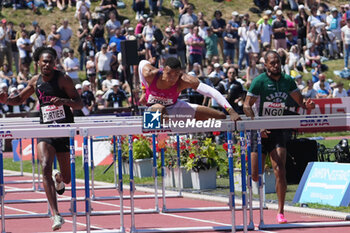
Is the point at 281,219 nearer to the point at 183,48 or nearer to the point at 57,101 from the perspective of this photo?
the point at 57,101

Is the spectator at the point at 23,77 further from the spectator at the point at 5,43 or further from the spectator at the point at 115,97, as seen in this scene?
the spectator at the point at 115,97

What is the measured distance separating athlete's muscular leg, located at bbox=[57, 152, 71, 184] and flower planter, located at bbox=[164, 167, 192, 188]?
4503 millimetres

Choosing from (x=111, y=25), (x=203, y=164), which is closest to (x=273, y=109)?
(x=203, y=164)

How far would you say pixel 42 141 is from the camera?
33.9 feet

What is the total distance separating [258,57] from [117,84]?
5385 mm

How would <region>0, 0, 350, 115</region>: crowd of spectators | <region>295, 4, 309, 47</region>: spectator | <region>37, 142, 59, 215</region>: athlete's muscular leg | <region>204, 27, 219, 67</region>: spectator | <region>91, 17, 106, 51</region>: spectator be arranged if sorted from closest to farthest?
<region>37, 142, 59, 215</region>: athlete's muscular leg → <region>0, 0, 350, 115</region>: crowd of spectators → <region>91, 17, 106, 51</region>: spectator → <region>204, 27, 219, 67</region>: spectator → <region>295, 4, 309, 47</region>: spectator

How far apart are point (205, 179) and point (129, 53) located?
740 centimetres

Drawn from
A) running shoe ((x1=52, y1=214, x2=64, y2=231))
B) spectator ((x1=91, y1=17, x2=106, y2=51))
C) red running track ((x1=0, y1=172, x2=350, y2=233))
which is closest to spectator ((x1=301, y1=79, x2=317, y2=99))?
spectator ((x1=91, y1=17, x2=106, y2=51))

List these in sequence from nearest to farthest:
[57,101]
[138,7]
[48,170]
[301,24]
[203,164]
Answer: [48,170] → [57,101] → [203,164] → [301,24] → [138,7]

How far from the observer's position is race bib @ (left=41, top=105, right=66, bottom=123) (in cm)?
1064

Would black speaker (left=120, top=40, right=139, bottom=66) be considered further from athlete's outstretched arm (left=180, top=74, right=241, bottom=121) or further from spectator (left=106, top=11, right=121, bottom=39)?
athlete's outstretched arm (left=180, top=74, right=241, bottom=121)

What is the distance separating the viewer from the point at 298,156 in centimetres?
1555

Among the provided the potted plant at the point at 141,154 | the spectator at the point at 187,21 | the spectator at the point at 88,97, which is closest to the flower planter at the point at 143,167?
the potted plant at the point at 141,154

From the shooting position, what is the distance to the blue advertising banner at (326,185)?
40.4ft
